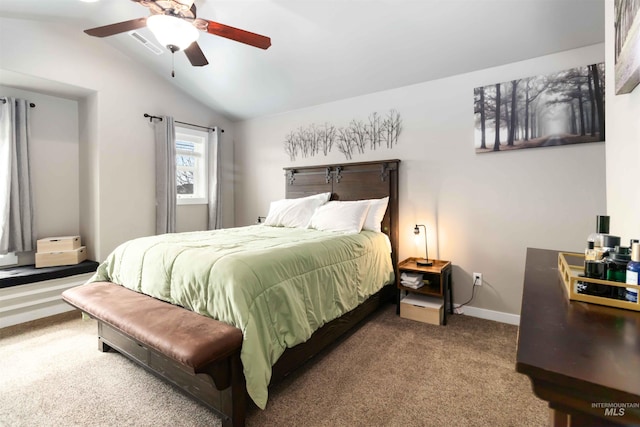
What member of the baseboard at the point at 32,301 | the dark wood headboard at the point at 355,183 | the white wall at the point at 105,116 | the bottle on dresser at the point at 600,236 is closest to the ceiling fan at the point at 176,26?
the white wall at the point at 105,116

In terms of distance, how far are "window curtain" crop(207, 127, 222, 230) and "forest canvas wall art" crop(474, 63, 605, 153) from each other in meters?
3.51

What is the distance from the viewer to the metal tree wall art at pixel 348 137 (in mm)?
3357

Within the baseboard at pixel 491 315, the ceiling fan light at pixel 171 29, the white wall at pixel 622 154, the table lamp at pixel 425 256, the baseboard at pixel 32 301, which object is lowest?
the baseboard at pixel 491 315

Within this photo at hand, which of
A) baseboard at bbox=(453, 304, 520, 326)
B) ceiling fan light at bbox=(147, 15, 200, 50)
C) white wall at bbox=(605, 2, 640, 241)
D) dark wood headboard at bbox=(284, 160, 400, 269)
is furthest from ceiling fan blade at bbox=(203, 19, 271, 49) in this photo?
baseboard at bbox=(453, 304, 520, 326)

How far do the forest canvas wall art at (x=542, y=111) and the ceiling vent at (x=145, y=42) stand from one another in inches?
137

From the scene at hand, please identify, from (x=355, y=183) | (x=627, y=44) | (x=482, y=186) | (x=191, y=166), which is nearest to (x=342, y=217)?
(x=355, y=183)

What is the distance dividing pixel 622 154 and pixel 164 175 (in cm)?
424

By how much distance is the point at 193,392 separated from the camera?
5.33ft

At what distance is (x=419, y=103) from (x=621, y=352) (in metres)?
3.03

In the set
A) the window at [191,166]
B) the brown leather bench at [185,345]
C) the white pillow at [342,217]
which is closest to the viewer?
the brown leather bench at [185,345]

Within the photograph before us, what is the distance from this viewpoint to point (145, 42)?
3.22m

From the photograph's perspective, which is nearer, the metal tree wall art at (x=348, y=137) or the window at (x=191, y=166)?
the metal tree wall art at (x=348, y=137)

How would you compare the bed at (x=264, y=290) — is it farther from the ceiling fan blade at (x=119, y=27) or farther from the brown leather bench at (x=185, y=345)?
the ceiling fan blade at (x=119, y=27)

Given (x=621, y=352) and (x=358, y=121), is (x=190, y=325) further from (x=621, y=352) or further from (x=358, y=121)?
(x=358, y=121)
